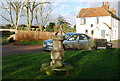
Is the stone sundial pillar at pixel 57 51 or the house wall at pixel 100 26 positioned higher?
the house wall at pixel 100 26

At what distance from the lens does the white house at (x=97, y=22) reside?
29.7m

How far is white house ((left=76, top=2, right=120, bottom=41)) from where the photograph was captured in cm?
2973

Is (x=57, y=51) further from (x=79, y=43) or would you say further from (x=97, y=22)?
(x=97, y=22)

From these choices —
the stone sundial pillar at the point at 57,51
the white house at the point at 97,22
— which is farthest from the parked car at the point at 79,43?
the white house at the point at 97,22

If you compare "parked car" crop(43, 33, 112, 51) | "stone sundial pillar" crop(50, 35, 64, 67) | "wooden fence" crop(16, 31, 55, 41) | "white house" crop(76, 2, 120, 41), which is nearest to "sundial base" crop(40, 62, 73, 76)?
"stone sundial pillar" crop(50, 35, 64, 67)

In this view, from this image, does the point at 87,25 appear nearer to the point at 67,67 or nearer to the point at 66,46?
the point at 66,46

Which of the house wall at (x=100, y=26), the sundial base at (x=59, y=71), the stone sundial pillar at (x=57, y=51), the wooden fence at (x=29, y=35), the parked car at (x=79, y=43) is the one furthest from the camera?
the house wall at (x=100, y=26)

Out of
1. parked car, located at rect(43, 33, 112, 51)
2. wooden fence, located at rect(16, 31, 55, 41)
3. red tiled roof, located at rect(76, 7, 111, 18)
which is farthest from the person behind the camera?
red tiled roof, located at rect(76, 7, 111, 18)

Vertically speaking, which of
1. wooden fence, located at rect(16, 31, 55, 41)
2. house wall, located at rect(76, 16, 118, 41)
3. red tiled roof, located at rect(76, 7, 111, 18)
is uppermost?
red tiled roof, located at rect(76, 7, 111, 18)

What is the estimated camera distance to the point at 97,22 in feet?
106

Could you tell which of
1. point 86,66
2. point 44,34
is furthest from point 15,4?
point 86,66

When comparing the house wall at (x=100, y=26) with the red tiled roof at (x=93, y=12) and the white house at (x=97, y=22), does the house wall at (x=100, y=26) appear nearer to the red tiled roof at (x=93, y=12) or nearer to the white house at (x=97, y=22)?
the white house at (x=97, y=22)

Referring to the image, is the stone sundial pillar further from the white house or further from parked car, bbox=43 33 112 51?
the white house

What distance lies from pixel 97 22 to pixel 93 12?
2877 millimetres
